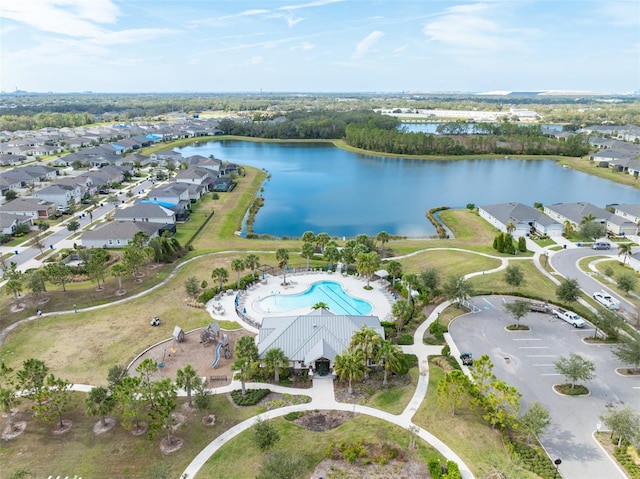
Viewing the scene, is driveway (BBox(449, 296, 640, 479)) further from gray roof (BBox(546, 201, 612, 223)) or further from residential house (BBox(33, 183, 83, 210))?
residential house (BBox(33, 183, 83, 210))

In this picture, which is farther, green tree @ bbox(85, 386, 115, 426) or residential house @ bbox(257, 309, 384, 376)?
residential house @ bbox(257, 309, 384, 376)

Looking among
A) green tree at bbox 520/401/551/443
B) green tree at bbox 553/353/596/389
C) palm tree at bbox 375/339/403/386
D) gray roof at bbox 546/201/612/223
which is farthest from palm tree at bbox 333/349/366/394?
gray roof at bbox 546/201/612/223

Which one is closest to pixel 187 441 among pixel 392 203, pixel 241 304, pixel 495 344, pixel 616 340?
pixel 241 304

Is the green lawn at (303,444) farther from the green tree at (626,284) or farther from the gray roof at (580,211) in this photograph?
the gray roof at (580,211)

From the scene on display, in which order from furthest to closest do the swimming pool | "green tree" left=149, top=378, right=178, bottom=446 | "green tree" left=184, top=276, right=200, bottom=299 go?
"green tree" left=184, top=276, right=200, bottom=299, the swimming pool, "green tree" left=149, top=378, right=178, bottom=446

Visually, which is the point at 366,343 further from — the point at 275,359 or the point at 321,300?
the point at 321,300

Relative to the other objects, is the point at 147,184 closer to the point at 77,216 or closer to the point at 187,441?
the point at 77,216

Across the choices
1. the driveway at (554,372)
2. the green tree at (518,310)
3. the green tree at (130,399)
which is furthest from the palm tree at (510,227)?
the green tree at (130,399)
